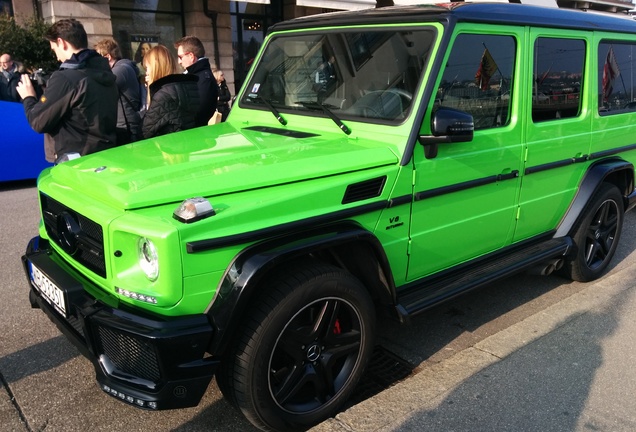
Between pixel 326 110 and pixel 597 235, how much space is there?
271cm

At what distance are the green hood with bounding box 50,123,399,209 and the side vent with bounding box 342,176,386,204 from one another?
0.08 m

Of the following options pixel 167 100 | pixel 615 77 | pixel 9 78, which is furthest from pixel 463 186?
pixel 9 78

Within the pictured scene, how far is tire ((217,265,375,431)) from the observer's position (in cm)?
241

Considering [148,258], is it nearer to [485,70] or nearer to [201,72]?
[485,70]

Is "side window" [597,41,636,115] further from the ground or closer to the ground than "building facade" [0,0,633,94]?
closer to the ground

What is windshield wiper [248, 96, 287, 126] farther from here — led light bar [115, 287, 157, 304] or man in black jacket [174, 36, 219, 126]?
led light bar [115, 287, 157, 304]

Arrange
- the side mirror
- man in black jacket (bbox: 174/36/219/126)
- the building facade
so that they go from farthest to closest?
the building facade < man in black jacket (bbox: 174/36/219/126) < the side mirror

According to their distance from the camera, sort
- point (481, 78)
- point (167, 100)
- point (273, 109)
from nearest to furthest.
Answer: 1. point (481, 78)
2. point (273, 109)
3. point (167, 100)

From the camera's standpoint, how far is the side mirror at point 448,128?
284 centimetres

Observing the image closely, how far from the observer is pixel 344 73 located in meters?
3.36

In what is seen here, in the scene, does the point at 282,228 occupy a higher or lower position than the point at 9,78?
lower

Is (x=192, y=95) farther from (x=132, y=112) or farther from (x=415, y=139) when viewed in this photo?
(x=415, y=139)

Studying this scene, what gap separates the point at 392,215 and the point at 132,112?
3.32 meters

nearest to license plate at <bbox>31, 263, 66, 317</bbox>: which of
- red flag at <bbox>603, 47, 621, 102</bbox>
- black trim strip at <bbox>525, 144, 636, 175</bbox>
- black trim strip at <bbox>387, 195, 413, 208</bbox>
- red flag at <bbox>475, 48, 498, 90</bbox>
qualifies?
black trim strip at <bbox>387, 195, 413, 208</bbox>
